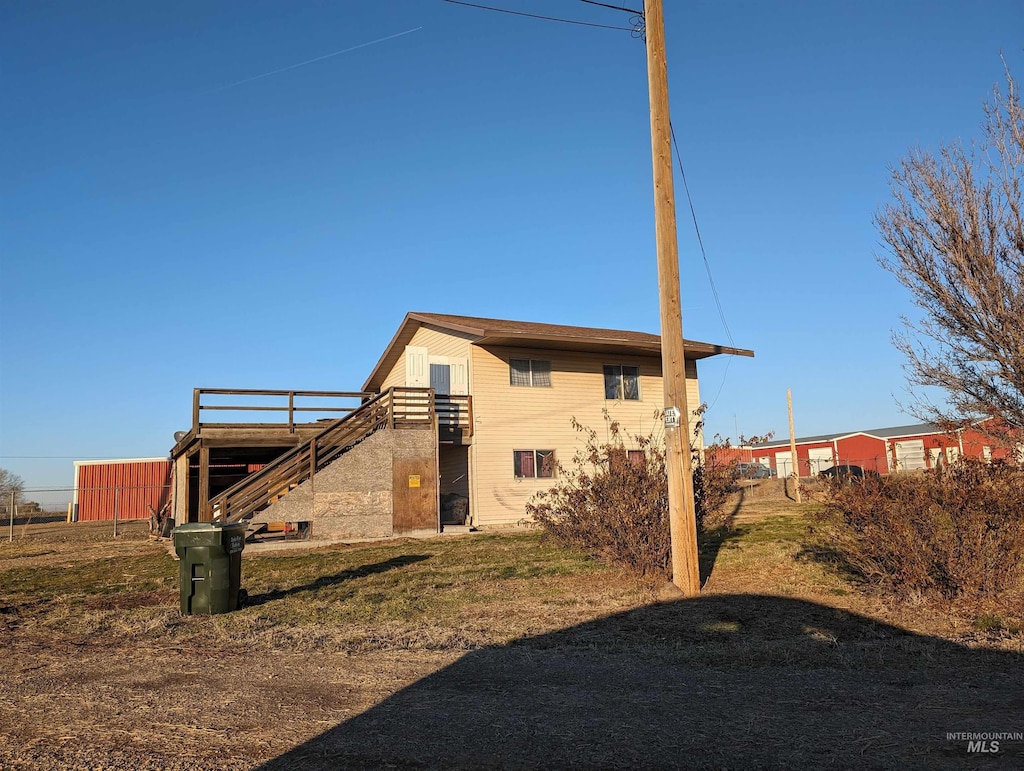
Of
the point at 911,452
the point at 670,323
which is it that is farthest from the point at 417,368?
the point at 911,452

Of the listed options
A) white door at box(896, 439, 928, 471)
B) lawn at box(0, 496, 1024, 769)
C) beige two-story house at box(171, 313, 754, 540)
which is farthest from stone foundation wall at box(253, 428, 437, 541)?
white door at box(896, 439, 928, 471)

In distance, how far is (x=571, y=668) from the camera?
6.25 meters

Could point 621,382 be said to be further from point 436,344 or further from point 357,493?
point 357,493

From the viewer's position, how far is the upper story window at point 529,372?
23688 millimetres

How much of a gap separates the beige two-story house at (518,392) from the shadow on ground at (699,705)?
50.4ft

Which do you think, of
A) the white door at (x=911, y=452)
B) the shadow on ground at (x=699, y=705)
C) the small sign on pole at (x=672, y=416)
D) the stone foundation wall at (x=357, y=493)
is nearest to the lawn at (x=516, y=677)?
the shadow on ground at (x=699, y=705)

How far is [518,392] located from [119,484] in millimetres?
28257

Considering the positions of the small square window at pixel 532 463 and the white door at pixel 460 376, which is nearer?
the white door at pixel 460 376

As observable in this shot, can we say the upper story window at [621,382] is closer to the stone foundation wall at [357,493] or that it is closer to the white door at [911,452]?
the stone foundation wall at [357,493]

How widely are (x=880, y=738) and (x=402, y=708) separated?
3.04m

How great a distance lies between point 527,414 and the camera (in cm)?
2367

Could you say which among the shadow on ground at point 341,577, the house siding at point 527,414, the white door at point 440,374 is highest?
the white door at point 440,374

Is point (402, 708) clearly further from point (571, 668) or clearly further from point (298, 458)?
point (298, 458)

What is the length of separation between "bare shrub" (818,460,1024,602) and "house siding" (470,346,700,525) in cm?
1436
